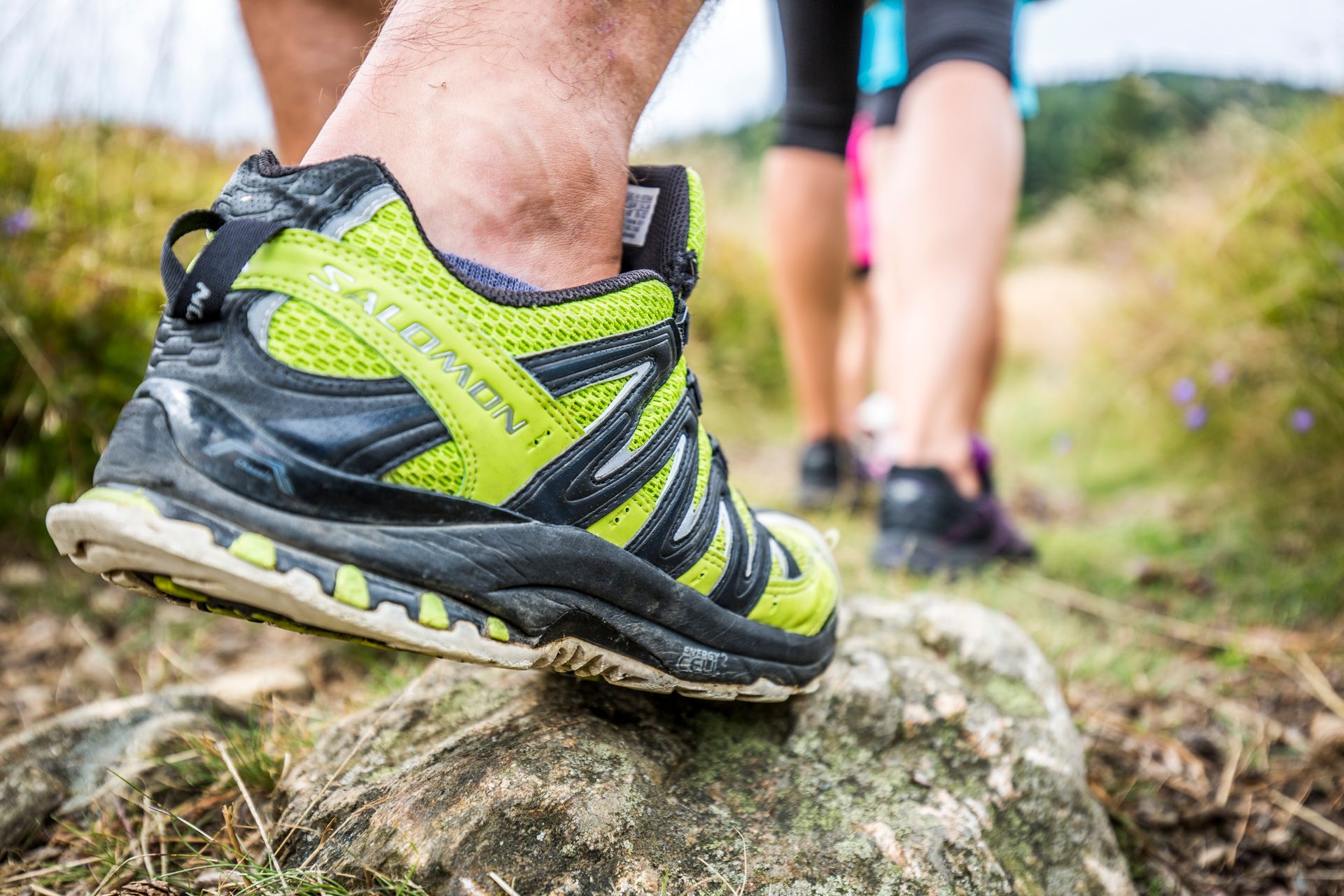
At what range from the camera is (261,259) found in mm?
734

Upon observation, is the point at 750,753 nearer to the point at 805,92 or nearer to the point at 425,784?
the point at 425,784

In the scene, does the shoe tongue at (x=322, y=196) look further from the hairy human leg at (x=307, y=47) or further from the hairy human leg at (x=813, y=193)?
the hairy human leg at (x=813, y=193)

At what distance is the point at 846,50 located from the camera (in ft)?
7.70

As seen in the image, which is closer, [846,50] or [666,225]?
[666,225]

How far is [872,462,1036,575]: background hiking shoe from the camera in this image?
203 centimetres

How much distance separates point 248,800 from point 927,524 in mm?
1580

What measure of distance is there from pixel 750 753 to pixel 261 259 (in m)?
0.76

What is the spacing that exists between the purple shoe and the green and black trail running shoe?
1.23 meters

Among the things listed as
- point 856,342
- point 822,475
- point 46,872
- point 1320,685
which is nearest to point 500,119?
point 46,872

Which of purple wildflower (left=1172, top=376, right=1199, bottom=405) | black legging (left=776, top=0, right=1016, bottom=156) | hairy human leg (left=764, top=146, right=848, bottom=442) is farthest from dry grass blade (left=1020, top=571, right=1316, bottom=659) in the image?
black legging (left=776, top=0, right=1016, bottom=156)

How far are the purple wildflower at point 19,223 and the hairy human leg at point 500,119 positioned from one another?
1.81 metres

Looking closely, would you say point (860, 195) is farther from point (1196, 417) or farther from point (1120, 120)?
point (1120, 120)

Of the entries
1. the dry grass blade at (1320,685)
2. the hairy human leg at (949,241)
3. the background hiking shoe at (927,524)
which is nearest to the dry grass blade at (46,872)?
the background hiking shoe at (927,524)

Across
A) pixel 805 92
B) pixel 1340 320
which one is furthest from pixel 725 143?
pixel 1340 320
